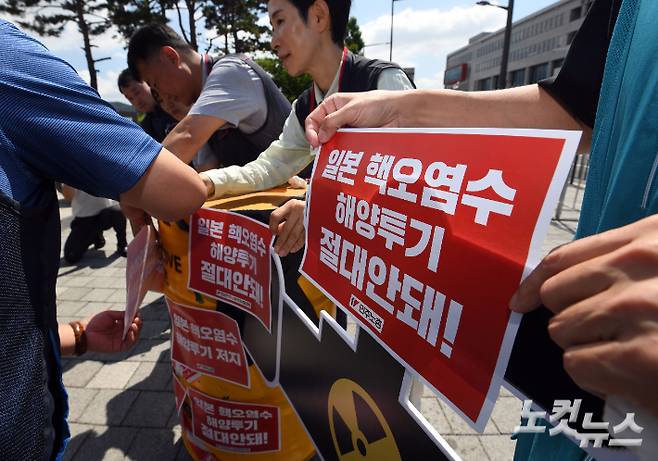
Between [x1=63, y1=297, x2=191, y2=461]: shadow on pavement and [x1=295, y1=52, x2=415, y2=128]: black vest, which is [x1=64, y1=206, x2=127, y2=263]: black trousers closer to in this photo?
[x1=63, y1=297, x2=191, y2=461]: shadow on pavement

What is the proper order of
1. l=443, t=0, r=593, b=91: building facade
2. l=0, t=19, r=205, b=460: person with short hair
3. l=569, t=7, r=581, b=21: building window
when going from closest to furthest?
l=0, t=19, r=205, b=460: person with short hair
l=569, t=7, r=581, b=21: building window
l=443, t=0, r=593, b=91: building facade

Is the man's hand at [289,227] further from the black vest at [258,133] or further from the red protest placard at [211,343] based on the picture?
the black vest at [258,133]

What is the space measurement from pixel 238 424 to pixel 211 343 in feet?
1.34

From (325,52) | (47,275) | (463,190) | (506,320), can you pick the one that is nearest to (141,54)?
(325,52)

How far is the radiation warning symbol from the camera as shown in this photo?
82 cm

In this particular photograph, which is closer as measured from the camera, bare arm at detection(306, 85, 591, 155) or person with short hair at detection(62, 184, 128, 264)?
bare arm at detection(306, 85, 591, 155)

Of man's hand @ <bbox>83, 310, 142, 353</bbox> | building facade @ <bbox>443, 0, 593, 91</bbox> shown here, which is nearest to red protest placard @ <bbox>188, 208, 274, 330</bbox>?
man's hand @ <bbox>83, 310, 142, 353</bbox>

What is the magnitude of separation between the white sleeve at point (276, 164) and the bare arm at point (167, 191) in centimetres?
54

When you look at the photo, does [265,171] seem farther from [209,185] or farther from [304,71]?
[304,71]

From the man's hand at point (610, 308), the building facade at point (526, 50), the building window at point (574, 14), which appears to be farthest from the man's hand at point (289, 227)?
the building window at point (574, 14)

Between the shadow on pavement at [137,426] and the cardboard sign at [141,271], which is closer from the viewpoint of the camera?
the cardboard sign at [141,271]

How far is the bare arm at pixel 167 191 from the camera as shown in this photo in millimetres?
981

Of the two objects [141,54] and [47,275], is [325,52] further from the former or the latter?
[47,275]

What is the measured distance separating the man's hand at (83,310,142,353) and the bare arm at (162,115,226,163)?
0.81 m
